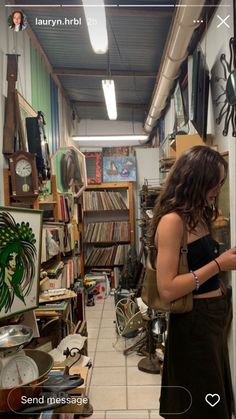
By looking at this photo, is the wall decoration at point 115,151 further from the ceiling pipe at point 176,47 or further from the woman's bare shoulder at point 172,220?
the woman's bare shoulder at point 172,220

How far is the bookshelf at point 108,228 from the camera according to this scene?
4211 mm

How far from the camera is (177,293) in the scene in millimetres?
792

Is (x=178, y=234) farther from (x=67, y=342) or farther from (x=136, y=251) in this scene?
(x=136, y=251)

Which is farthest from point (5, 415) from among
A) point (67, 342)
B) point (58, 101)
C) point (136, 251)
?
point (136, 251)

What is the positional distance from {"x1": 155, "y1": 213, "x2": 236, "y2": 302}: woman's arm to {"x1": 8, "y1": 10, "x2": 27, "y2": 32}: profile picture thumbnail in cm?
138

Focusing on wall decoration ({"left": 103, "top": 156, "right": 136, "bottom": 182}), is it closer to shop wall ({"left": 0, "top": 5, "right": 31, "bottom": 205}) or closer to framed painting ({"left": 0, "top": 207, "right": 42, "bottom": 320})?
shop wall ({"left": 0, "top": 5, "right": 31, "bottom": 205})

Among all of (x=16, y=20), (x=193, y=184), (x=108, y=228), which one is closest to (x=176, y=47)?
(x=16, y=20)

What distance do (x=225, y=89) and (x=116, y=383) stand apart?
1794mm

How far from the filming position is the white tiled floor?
1523 mm

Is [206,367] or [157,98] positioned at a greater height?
[157,98]

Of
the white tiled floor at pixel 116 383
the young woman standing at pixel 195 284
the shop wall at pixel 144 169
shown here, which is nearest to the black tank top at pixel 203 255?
the young woman standing at pixel 195 284

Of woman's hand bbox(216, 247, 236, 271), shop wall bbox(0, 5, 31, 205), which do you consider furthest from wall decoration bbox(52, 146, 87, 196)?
woman's hand bbox(216, 247, 236, 271)

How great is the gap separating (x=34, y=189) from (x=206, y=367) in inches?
47.0

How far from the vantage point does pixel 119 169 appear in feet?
14.1
